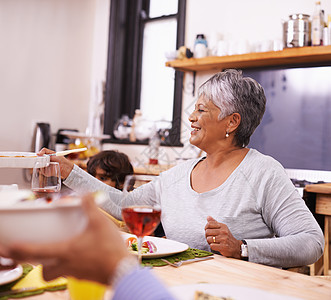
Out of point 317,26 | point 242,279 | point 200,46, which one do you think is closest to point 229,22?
point 200,46

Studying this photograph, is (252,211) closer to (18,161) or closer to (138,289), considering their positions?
(18,161)

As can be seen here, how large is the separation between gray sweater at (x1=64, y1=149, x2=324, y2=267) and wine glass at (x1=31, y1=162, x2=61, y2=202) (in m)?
0.31

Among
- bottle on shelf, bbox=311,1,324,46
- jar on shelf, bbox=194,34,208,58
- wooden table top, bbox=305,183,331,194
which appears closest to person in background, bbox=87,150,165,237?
wooden table top, bbox=305,183,331,194

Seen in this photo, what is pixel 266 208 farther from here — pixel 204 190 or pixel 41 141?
pixel 41 141

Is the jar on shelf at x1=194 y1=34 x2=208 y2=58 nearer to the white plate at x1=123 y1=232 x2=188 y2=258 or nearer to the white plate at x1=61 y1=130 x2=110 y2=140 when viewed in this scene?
the white plate at x1=61 y1=130 x2=110 y2=140

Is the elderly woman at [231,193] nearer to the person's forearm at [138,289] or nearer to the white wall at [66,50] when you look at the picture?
the person's forearm at [138,289]

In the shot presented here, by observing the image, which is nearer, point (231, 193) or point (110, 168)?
point (231, 193)

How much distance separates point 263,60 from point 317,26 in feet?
1.45

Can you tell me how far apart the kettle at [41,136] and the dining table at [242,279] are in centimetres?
319

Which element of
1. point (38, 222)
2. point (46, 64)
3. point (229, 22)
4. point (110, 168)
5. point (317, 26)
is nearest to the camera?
point (38, 222)

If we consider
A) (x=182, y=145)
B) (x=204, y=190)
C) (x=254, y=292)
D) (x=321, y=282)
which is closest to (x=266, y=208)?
(x=204, y=190)

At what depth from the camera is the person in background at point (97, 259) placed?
51 cm

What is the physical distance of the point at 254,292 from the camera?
0.77 m

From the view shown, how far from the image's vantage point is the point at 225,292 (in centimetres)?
77
